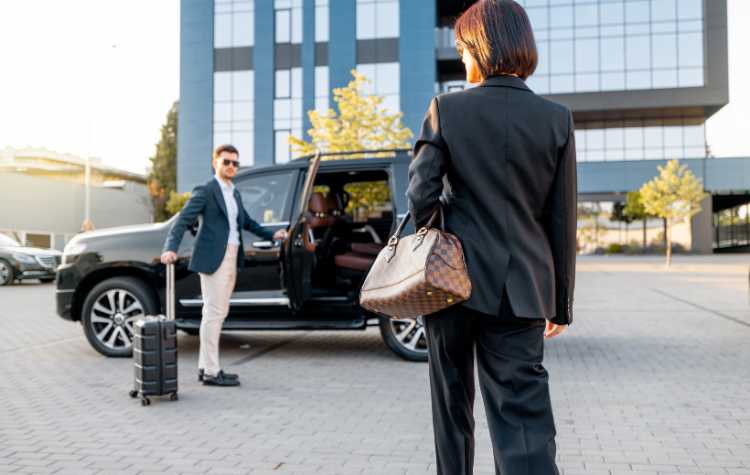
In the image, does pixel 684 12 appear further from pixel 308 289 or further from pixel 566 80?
pixel 308 289

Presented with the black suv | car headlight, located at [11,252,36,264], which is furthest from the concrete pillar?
the black suv

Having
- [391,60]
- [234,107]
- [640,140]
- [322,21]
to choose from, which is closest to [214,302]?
[391,60]

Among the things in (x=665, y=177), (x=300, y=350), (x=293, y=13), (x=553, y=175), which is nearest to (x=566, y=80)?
(x=665, y=177)

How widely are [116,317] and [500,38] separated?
5.95m

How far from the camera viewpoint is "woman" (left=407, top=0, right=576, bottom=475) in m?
2.35

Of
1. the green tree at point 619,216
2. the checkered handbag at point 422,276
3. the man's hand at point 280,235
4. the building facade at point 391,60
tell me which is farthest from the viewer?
the green tree at point 619,216

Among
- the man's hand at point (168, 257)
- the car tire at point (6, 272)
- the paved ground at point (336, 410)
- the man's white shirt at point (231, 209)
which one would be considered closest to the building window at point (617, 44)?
the car tire at point (6, 272)

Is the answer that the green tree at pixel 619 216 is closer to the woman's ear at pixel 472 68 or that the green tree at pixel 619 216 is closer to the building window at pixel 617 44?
the building window at pixel 617 44

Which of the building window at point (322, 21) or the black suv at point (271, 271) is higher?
the building window at point (322, 21)

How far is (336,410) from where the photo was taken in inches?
202

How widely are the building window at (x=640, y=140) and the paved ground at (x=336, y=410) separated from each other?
42920 mm

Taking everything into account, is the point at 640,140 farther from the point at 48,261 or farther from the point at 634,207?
the point at 48,261

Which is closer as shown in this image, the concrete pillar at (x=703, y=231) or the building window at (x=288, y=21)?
the building window at (x=288, y=21)

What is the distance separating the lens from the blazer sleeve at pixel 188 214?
5.83 metres
